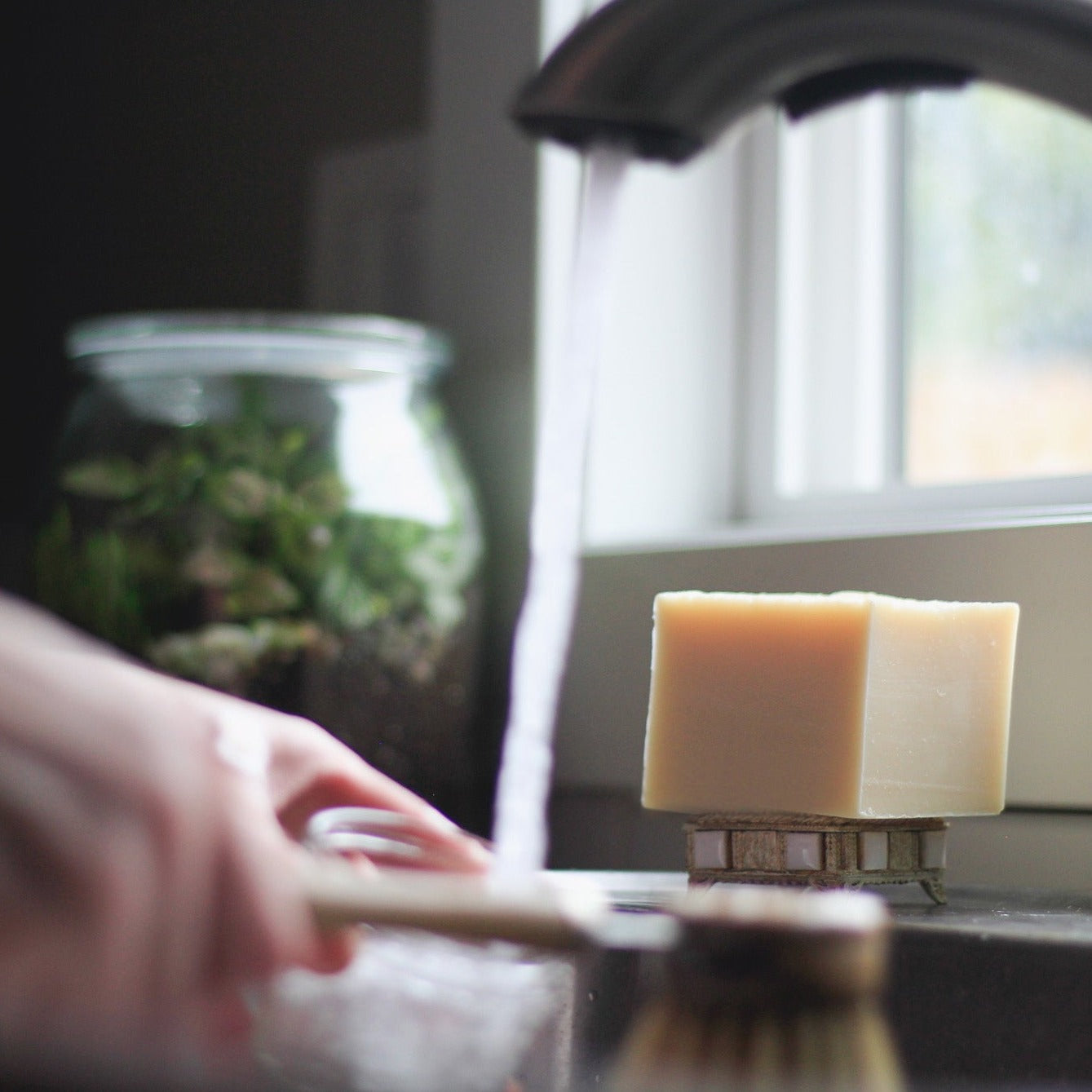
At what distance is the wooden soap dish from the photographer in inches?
23.2

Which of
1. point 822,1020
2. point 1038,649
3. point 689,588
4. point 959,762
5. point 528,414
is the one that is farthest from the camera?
point 528,414

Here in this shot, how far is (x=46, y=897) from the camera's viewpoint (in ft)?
1.18

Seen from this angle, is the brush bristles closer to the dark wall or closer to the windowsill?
the windowsill

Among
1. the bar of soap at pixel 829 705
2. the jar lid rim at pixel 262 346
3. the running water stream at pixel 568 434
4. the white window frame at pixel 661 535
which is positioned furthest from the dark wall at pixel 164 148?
the bar of soap at pixel 829 705

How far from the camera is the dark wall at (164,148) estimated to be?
1.37m

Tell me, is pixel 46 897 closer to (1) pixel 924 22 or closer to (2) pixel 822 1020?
(2) pixel 822 1020

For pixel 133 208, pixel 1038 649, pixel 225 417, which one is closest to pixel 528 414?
pixel 225 417

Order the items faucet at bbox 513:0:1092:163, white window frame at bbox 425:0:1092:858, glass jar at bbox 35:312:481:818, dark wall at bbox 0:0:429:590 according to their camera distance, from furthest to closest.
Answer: dark wall at bbox 0:0:429:590 → glass jar at bbox 35:312:481:818 → white window frame at bbox 425:0:1092:858 → faucet at bbox 513:0:1092:163

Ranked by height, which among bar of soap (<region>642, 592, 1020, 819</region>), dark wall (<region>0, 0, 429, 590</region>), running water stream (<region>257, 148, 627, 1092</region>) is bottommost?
running water stream (<region>257, 148, 627, 1092</region>)

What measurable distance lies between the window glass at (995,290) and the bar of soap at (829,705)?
13.8 inches

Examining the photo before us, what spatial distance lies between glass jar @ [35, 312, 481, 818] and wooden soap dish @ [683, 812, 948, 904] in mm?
348

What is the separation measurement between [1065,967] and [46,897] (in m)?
0.30

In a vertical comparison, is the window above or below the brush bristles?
above

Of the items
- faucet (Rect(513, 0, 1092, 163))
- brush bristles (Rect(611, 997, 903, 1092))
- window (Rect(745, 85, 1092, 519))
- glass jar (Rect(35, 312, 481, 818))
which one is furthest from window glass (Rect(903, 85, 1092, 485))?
brush bristles (Rect(611, 997, 903, 1092))
